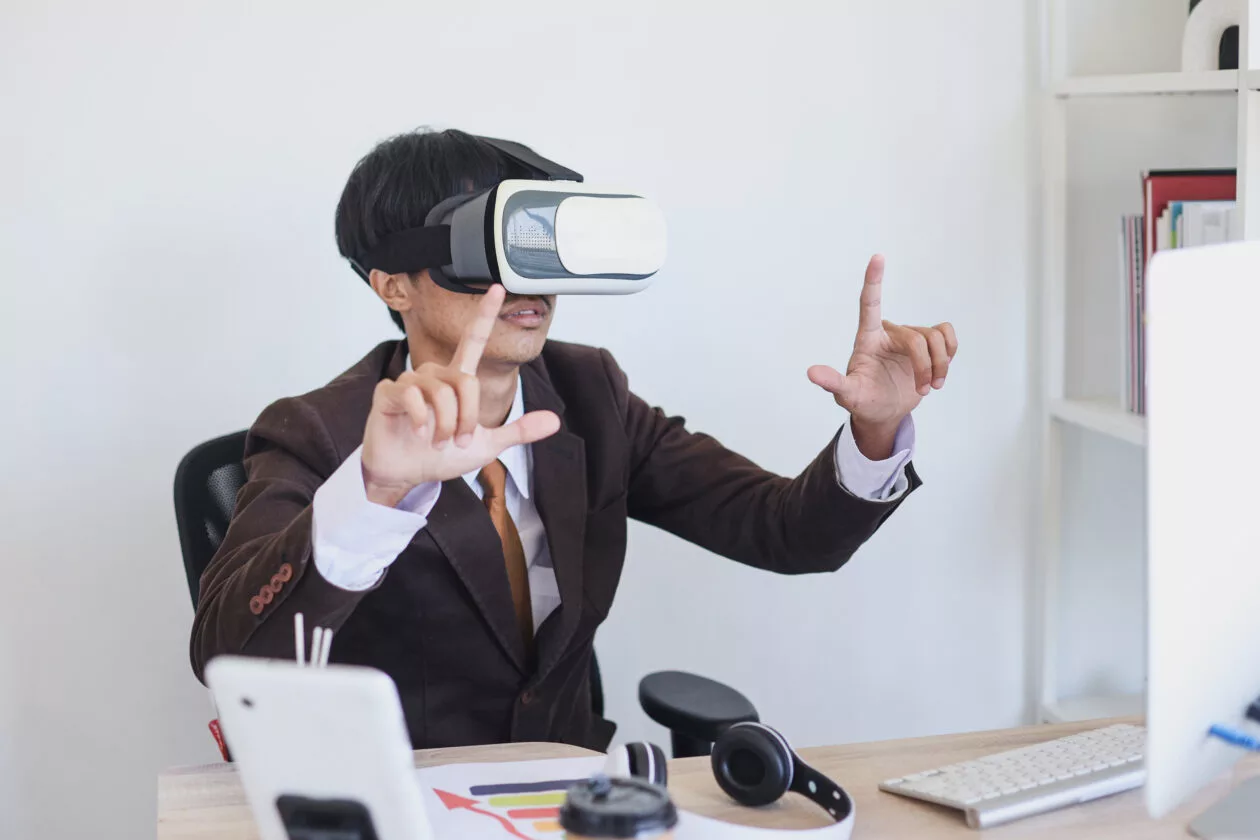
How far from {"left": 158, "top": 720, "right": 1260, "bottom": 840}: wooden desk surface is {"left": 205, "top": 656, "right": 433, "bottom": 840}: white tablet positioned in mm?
284

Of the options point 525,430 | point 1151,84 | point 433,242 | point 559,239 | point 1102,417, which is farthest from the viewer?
point 1102,417

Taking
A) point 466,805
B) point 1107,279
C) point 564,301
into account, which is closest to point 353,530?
point 466,805

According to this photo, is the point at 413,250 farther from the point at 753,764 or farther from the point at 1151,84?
the point at 1151,84

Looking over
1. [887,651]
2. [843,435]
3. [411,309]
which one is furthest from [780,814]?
[887,651]

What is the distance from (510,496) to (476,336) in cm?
47

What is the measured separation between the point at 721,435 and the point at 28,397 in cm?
105

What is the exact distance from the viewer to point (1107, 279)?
7.37 ft

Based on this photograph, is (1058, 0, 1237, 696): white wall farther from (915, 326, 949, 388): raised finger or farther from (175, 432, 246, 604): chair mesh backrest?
(175, 432, 246, 604): chair mesh backrest

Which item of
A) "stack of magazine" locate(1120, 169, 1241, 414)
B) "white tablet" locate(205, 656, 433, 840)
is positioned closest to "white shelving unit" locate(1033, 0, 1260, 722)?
"stack of magazine" locate(1120, 169, 1241, 414)

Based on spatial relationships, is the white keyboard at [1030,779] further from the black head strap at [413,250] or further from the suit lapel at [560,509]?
the black head strap at [413,250]

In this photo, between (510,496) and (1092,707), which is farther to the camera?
(1092,707)

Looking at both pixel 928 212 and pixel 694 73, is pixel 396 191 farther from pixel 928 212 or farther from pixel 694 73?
pixel 928 212

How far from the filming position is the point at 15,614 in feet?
6.36

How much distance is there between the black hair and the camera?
4.67 ft
